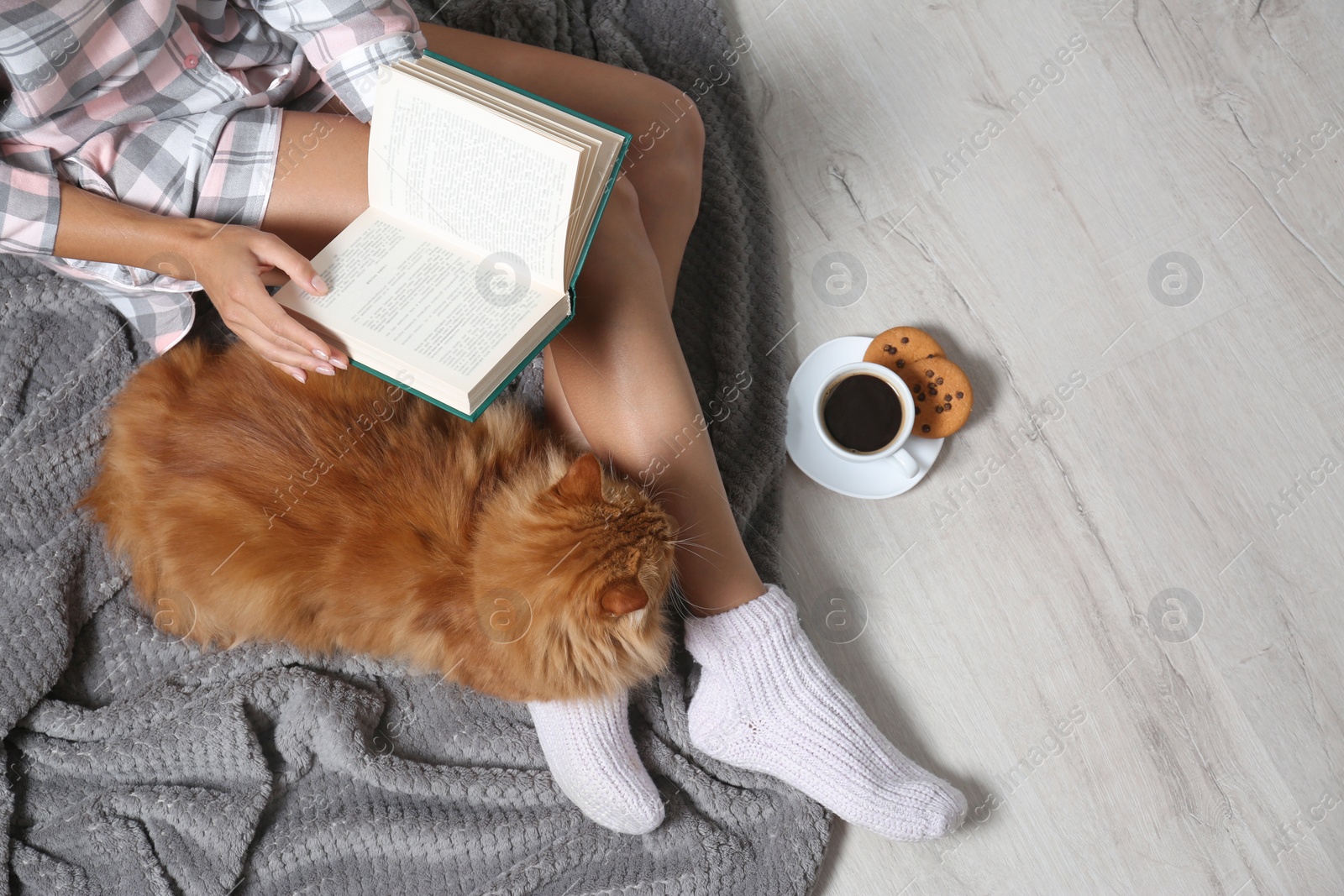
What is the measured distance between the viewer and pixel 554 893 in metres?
1.12

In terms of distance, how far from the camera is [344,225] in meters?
0.97

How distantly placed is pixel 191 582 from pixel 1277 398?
5.12 feet

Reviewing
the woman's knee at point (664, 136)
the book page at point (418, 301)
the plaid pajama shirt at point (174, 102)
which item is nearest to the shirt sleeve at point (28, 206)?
the plaid pajama shirt at point (174, 102)

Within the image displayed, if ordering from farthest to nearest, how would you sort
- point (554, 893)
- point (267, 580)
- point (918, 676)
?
point (918, 676) → point (554, 893) → point (267, 580)

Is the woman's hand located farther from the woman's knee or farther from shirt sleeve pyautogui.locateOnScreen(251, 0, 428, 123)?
the woman's knee

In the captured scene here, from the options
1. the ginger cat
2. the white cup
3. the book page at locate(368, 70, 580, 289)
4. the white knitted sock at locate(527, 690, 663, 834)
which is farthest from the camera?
the white cup

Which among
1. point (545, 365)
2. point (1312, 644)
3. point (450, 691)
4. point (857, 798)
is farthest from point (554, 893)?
point (1312, 644)

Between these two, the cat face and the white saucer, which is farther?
the white saucer

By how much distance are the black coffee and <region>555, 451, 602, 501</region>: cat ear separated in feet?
1.53

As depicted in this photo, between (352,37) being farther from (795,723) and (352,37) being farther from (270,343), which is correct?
(795,723)

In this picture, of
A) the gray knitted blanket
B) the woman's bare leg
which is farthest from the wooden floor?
the woman's bare leg

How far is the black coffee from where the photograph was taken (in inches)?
47.8

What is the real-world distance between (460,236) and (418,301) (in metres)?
0.08

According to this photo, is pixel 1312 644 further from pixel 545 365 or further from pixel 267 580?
pixel 267 580
